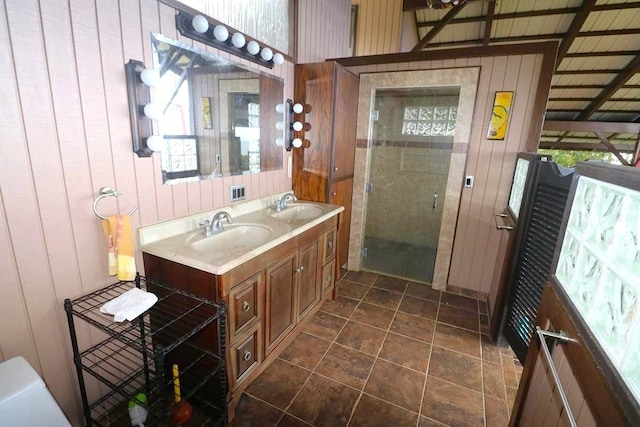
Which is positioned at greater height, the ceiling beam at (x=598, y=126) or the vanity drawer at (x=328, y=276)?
the ceiling beam at (x=598, y=126)

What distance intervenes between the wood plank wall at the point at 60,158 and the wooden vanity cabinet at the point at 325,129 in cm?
118

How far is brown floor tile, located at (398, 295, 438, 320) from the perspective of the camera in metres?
2.58

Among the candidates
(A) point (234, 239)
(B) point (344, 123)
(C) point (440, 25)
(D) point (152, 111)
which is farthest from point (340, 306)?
(C) point (440, 25)

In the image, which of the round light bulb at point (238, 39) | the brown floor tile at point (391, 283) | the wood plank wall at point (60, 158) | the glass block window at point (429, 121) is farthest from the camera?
the brown floor tile at point (391, 283)

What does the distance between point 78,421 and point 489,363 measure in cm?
→ 238

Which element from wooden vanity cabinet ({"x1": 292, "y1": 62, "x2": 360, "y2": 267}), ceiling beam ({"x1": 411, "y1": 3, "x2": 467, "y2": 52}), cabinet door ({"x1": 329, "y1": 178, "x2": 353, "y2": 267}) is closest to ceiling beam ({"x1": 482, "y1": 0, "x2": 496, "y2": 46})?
ceiling beam ({"x1": 411, "y1": 3, "x2": 467, "y2": 52})

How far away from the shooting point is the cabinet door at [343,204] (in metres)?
2.74

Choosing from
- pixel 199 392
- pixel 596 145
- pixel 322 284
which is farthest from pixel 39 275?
pixel 596 145

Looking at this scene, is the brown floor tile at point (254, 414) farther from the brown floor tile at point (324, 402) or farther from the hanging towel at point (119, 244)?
the hanging towel at point (119, 244)

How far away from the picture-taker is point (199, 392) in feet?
5.13

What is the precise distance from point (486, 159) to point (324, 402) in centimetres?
228

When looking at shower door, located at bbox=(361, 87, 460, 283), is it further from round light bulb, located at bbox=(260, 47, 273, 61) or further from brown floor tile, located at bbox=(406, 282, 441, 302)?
round light bulb, located at bbox=(260, 47, 273, 61)

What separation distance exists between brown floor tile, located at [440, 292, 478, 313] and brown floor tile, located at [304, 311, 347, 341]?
107 centimetres

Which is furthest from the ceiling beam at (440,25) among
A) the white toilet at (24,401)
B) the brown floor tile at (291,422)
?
the white toilet at (24,401)
